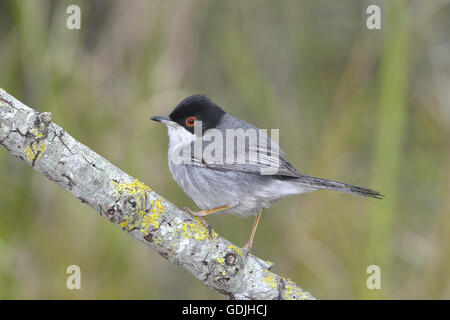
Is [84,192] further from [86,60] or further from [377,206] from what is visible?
[86,60]

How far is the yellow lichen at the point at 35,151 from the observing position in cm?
240

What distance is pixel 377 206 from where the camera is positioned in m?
4.31

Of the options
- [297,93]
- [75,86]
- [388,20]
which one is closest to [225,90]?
[297,93]

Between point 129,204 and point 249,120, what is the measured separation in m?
3.75

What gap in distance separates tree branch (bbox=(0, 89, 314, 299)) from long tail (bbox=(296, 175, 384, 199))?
0.83m

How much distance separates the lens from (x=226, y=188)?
11.9 ft

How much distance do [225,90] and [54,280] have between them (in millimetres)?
3206

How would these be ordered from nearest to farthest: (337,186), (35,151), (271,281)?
(35,151), (271,281), (337,186)

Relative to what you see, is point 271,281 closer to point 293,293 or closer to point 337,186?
point 293,293

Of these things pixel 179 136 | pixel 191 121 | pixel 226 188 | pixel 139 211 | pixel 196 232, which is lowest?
pixel 196 232

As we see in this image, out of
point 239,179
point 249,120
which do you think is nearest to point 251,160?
point 239,179

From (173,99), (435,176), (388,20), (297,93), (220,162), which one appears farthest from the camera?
(297,93)

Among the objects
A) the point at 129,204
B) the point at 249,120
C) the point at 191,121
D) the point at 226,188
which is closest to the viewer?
the point at 129,204

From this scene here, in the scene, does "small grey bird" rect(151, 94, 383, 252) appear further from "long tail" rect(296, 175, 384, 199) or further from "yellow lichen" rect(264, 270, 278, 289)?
"yellow lichen" rect(264, 270, 278, 289)
